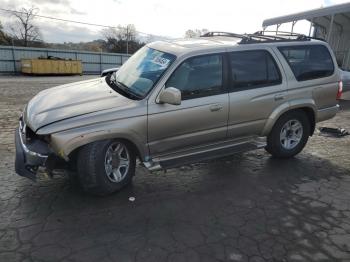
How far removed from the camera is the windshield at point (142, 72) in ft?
14.2

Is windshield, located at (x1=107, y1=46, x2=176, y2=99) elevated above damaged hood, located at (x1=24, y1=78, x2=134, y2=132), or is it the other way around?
windshield, located at (x1=107, y1=46, x2=176, y2=99)

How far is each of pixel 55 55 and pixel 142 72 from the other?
30.8 m

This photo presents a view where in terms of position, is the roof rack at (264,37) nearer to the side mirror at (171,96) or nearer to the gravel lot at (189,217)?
the side mirror at (171,96)

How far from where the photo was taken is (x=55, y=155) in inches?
148

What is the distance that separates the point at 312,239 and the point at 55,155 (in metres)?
2.97

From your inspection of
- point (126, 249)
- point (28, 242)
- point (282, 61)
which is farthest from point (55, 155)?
point (282, 61)

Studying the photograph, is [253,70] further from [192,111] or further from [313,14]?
[313,14]

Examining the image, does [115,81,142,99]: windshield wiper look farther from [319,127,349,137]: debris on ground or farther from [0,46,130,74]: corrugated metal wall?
[0,46,130,74]: corrugated metal wall

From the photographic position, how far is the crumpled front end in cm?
371

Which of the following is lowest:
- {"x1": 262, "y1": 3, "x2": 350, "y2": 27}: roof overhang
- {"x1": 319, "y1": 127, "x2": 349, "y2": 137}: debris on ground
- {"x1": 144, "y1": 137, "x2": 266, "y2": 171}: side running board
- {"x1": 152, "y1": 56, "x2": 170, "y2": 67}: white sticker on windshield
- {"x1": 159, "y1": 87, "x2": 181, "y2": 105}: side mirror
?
{"x1": 319, "y1": 127, "x2": 349, "y2": 137}: debris on ground

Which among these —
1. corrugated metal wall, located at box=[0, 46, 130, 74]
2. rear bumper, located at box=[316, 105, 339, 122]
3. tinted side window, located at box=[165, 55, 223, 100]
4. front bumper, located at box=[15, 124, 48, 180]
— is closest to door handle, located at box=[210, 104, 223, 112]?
tinted side window, located at box=[165, 55, 223, 100]

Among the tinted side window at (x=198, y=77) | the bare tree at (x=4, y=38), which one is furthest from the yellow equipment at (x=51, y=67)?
the tinted side window at (x=198, y=77)

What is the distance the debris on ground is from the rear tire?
2.18 meters

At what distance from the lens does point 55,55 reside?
3241 cm
